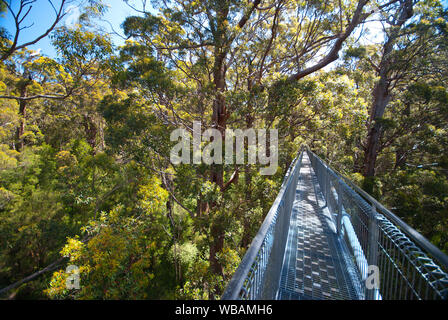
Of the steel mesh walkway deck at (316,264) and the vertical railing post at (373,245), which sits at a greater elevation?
the vertical railing post at (373,245)

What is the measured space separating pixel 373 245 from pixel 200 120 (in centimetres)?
822

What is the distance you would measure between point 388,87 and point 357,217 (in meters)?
12.2

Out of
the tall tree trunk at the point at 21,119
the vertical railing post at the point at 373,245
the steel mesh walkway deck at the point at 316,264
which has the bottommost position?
the steel mesh walkway deck at the point at 316,264

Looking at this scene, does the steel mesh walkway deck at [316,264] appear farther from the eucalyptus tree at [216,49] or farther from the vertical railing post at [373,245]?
the eucalyptus tree at [216,49]

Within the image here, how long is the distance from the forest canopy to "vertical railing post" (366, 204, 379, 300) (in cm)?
501

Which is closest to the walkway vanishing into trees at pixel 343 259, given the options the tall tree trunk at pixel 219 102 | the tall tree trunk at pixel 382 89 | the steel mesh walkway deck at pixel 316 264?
the steel mesh walkway deck at pixel 316 264

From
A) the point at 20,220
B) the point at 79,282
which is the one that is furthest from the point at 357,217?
the point at 20,220

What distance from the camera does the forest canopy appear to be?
6895 millimetres

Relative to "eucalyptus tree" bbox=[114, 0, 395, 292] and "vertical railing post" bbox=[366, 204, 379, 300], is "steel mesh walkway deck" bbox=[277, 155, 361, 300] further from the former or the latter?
"eucalyptus tree" bbox=[114, 0, 395, 292]

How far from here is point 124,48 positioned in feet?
24.3

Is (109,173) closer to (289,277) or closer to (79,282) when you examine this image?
(79,282)

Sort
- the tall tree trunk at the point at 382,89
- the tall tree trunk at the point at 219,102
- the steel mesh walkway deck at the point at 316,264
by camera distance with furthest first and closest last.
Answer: the tall tree trunk at the point at 382,89 < the tall tree trunk at the point at 219,102 < the steel mesh walkway deck at the point at 316,264

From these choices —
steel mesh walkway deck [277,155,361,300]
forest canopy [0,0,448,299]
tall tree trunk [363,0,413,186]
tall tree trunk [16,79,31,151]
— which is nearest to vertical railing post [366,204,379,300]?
steel mesh walkway deck [277,155,361,300]

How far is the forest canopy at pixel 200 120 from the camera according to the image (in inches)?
271
